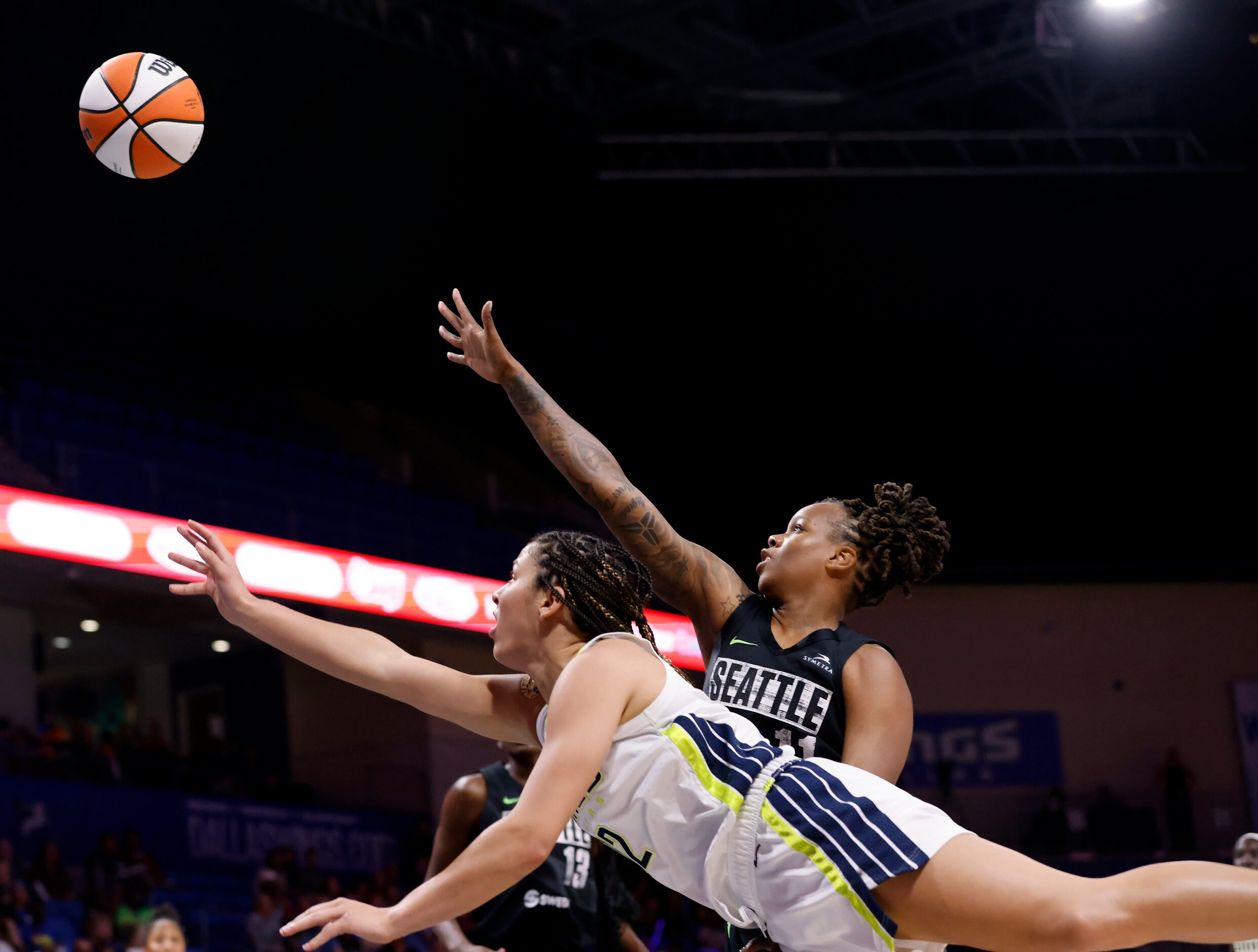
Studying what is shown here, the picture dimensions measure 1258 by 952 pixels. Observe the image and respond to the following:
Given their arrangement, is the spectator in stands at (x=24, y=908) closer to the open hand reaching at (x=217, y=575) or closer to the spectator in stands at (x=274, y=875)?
the spectator in stands at (x=274, y=875)

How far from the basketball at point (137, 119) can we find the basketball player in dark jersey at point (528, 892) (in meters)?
2.54

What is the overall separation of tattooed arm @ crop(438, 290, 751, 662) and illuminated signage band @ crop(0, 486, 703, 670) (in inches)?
206

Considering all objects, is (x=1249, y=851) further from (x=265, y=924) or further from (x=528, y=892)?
(x=265, y=924)

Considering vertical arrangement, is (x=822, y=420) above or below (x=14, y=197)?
below

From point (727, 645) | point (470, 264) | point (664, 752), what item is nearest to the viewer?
point (664, 752)

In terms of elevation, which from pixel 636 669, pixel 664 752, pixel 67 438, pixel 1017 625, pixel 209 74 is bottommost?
pixel 664 752

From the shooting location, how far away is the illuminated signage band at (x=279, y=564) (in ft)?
31.4

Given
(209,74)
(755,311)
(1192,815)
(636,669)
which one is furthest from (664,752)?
(1192,815)

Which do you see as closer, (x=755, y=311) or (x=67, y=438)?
(x=67, y=438)

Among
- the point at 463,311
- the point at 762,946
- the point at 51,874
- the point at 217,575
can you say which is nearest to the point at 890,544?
the point at 762,946

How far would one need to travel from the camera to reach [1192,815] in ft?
48.5

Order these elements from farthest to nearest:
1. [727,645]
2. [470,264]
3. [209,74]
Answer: [470,264] → [209,74] → [727,645]

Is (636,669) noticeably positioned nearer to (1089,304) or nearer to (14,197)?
(14,197)

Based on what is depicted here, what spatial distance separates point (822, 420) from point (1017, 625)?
358 cm
